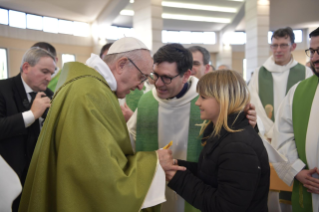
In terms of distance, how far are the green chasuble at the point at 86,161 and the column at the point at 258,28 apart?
984 cm

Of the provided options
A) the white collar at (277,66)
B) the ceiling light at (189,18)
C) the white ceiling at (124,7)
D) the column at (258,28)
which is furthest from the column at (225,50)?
the white collar at (277,66)

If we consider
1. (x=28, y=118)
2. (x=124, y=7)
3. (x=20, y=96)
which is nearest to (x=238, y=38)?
(x=124, y=7)

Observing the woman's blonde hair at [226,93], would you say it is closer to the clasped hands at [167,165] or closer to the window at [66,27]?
the clasped hands at [167,165]

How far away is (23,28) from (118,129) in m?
13.0

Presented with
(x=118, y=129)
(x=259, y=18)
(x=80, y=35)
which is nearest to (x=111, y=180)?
(x=118, y=129)

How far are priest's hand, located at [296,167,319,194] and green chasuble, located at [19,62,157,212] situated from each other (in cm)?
→ 126

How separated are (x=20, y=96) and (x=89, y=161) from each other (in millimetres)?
1602

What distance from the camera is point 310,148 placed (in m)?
2.09

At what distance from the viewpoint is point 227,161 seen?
1.47 metres

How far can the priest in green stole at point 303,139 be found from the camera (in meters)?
2.02

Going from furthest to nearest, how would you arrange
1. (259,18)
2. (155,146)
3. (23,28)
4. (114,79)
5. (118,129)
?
(23,28) < (259,18) < (155,146) < (114,79) < (118,129)

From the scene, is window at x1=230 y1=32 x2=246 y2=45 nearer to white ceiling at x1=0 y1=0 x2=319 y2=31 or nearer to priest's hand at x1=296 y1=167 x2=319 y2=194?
white ceiling at x1=0 y1=0 x2=319 y2=31

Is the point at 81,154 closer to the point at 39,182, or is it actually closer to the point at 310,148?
the point at 39,182

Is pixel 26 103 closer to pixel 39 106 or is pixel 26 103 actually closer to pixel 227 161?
pixel 39 106
